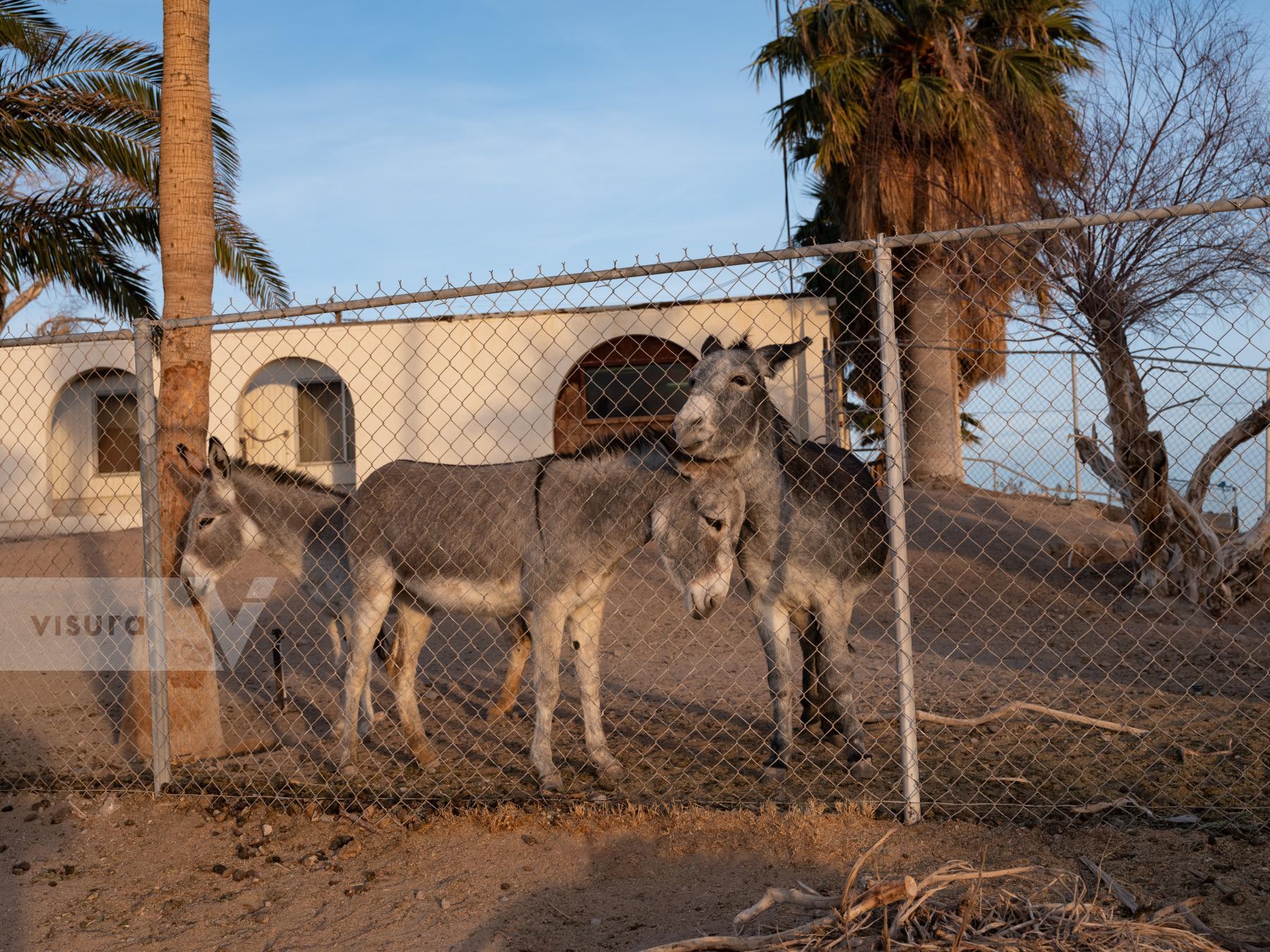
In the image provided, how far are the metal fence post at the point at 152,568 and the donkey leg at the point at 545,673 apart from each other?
1824mm

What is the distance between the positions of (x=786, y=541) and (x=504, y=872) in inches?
79.3

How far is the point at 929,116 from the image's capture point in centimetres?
1376

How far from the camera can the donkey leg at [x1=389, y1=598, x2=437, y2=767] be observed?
18.8 feet

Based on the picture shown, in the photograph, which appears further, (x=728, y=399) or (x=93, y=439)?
(x=93, y=439)

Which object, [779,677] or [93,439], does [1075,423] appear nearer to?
[779,677]

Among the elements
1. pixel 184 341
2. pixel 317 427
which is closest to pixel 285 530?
pixel 184 341

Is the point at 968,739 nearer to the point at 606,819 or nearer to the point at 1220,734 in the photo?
the point at 1220,734

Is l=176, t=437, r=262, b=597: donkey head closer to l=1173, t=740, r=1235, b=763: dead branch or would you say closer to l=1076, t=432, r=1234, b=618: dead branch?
l=1173, t=740, r=1235, b=763: dead branch

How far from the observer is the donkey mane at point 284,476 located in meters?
6.06

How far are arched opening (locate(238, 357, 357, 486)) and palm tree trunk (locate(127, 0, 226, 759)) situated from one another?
11.5 metres

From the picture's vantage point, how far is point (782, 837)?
405 cm

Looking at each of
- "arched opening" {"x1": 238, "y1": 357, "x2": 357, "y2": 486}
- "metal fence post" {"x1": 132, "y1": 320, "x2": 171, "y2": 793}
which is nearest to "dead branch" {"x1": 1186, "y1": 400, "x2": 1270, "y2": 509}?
"metal fence post" {"x1": 132, "y1": 320, "x2": 171, "y2": 793}

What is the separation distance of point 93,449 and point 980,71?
15246 millimetres

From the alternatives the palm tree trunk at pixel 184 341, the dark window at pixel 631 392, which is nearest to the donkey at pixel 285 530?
the palm tree trunk at pixel 184 341
